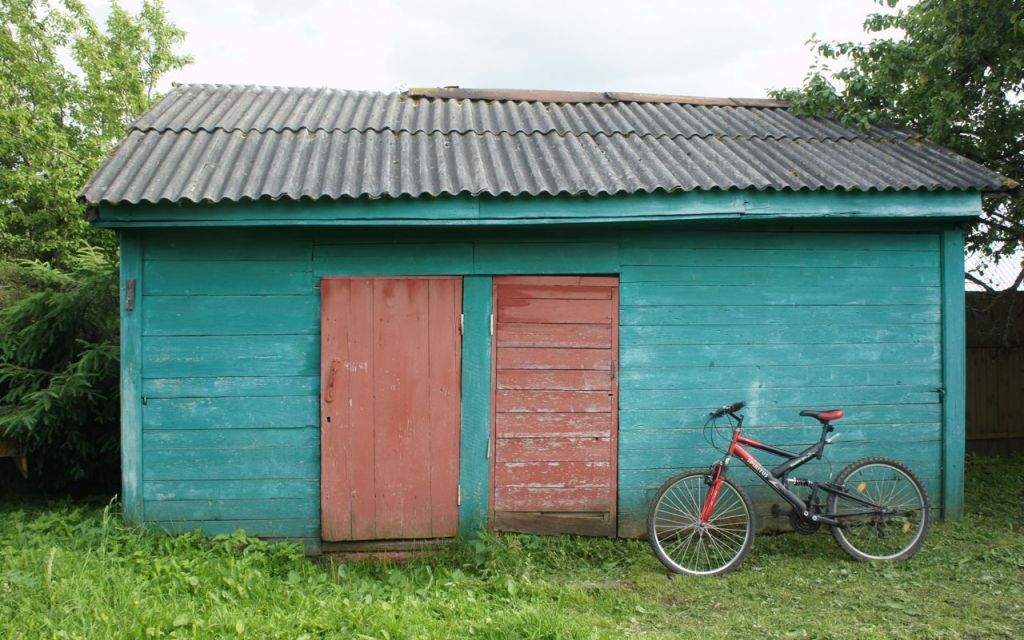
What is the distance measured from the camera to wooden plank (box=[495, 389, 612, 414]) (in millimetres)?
5535

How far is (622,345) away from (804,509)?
1.71 metres

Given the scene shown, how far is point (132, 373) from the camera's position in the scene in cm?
523

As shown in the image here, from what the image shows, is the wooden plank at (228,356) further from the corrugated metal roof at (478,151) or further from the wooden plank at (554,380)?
the wooden plank at (554,380)

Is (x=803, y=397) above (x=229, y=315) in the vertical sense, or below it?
below

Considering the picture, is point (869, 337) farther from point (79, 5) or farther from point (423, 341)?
point (79, 5)

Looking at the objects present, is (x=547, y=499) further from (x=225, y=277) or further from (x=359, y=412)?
(x=225, y=277)

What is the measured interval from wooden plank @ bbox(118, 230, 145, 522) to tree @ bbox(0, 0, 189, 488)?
103 cm

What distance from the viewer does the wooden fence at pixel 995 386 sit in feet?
30.4

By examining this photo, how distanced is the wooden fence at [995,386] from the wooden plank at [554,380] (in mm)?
6239

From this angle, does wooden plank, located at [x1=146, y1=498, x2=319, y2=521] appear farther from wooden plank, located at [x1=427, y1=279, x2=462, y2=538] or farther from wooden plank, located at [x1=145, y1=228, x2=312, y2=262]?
wooden plank, located at [x1=145, y1=228, x2=312, y2=262]

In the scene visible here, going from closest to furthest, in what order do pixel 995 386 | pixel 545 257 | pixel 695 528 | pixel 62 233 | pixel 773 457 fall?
1. pixel 695 528
2. pixel 545 257
3. pixel 773 457
4. pixel 995 386
5. pixel 62 233

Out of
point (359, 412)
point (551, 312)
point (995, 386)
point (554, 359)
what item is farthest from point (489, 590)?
point (995, 386)

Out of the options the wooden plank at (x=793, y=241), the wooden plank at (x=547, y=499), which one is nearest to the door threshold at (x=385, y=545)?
the wooden plank at (x=547, y=499)

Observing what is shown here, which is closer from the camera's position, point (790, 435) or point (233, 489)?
point (233, 489)
